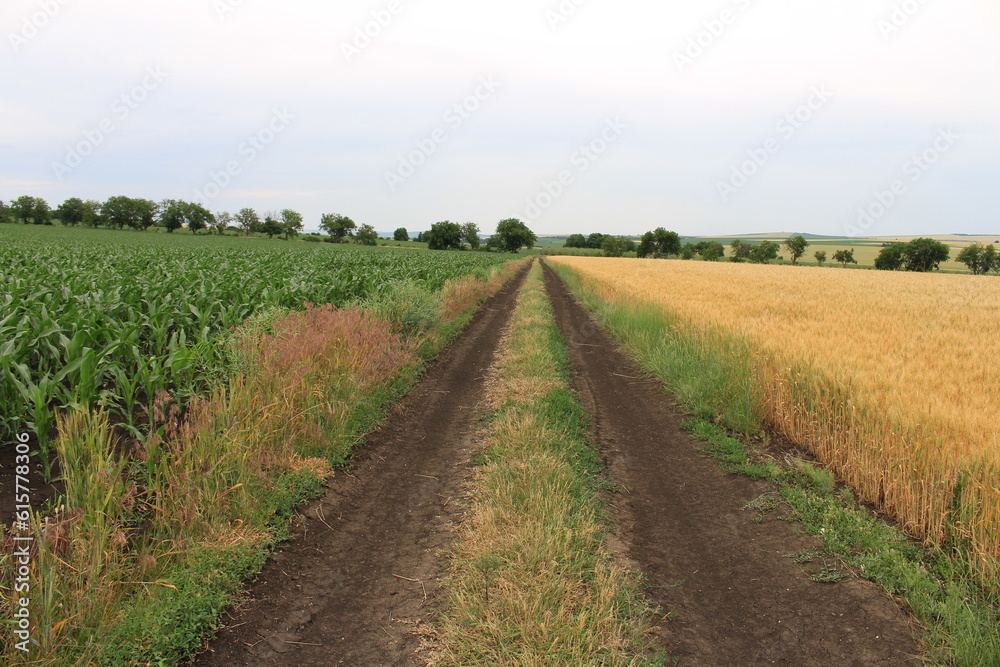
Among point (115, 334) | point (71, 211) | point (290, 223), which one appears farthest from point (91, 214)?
point (115, 334)

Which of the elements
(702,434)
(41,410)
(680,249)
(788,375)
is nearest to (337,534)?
(41,410)

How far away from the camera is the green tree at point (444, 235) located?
10800cm

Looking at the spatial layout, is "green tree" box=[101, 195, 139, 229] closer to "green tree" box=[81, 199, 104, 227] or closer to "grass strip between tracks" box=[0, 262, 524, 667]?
"green tree" box=[81, 199, 104, 227]

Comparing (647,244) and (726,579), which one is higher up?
(647,244)

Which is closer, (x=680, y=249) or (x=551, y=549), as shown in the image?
(x=551, y=549)

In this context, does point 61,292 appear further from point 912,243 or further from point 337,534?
point 912,243

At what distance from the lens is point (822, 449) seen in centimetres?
554

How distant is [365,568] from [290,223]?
118 m

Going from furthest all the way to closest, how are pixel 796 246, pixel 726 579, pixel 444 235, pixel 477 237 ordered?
pixel 477 237 < pixel 444 235 < pixel 796 246 < pixel 726 579

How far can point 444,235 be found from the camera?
4254 inches

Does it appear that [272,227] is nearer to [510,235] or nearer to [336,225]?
[336,225]

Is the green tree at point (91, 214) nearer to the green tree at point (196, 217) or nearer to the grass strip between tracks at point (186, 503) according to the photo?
the green tree at point (196, 217)

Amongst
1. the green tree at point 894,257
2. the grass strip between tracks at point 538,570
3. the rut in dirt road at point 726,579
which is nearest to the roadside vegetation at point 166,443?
the grass strip between tracks at point 538,570

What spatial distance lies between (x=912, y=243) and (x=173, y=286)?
100 meters
